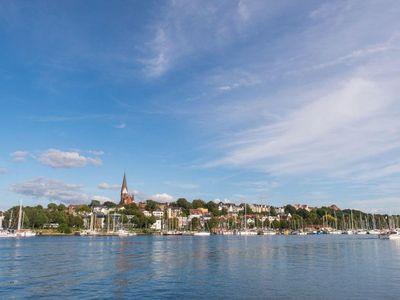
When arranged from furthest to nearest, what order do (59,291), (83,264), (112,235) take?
(112,235) < (83,264) < (59,291)

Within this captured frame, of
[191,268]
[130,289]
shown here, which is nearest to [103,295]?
[130,289]

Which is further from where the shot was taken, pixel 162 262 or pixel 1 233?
pixel 1 233

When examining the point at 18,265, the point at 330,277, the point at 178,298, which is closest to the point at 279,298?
the point at 178,298

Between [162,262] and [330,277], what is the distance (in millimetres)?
26628

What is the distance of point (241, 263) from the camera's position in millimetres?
61500

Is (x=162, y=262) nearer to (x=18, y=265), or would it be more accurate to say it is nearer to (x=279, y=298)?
(x=18, y=265)

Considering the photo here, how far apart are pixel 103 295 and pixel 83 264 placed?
83.3 feet

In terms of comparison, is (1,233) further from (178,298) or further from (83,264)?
(178,298)

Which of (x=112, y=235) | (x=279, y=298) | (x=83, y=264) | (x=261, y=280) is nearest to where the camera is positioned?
(x=279, y=298)

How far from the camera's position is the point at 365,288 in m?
39.2

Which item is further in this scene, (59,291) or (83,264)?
(83,264)

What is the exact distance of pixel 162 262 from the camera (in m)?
63.2

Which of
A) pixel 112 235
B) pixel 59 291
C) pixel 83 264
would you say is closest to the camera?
pixel 59 291

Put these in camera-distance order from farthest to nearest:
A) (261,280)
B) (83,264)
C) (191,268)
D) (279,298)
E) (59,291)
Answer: (83,264) → (191,268) → (261,280) → (59,291) → (279,298)
